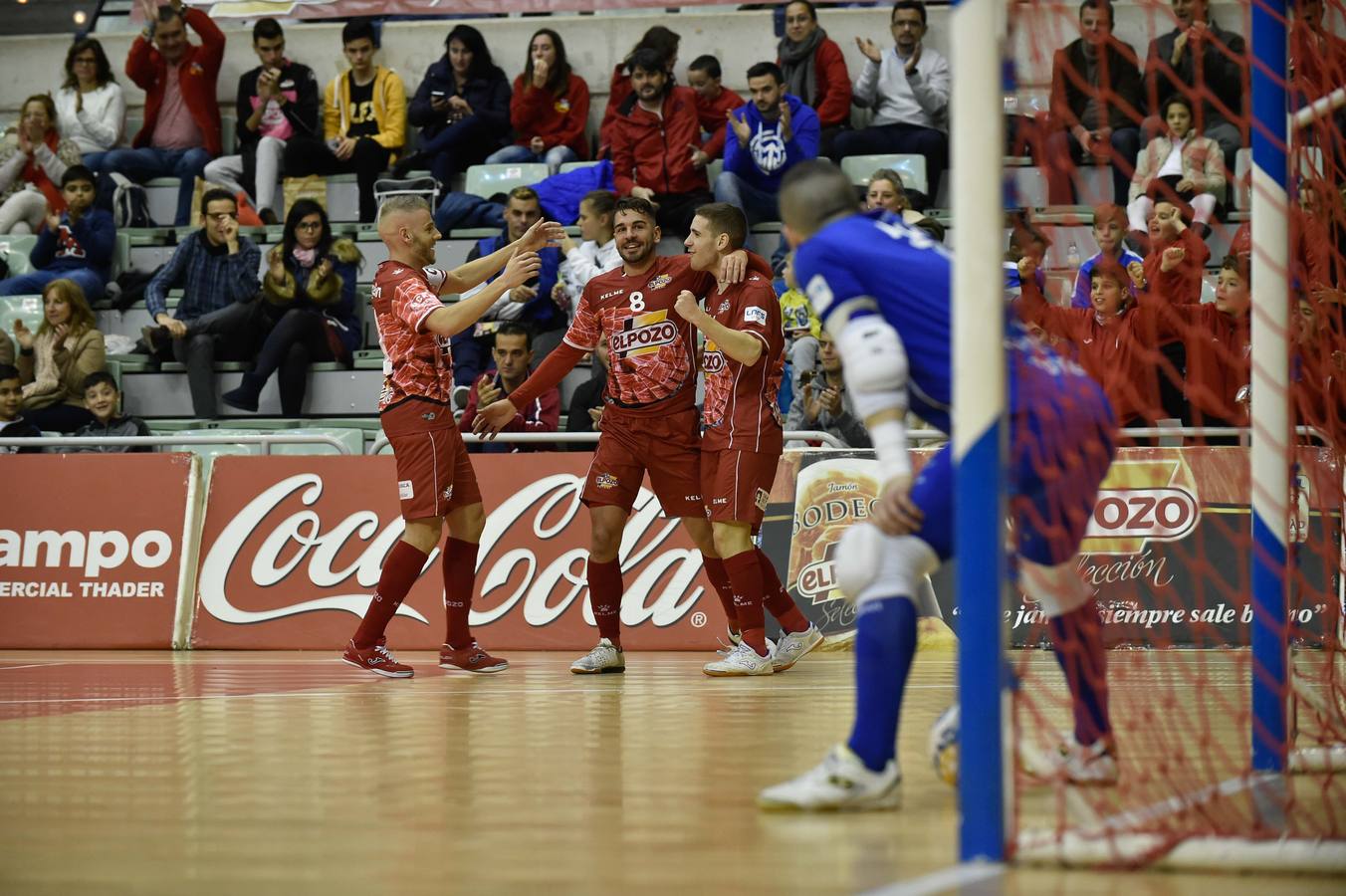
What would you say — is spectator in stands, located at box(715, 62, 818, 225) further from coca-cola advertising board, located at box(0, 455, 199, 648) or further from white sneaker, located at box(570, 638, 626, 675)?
white sneaker, located at box(570, 638, 626, 675)

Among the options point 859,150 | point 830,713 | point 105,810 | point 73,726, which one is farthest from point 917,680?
point 859,150

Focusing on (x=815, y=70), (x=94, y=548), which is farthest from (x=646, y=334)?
(x=815, y=70)

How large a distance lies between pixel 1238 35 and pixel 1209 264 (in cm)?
220

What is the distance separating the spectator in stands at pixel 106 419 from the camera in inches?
465

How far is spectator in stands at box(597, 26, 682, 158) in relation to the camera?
45.9 ft

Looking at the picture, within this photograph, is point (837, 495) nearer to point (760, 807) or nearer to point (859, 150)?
point (859, 150)

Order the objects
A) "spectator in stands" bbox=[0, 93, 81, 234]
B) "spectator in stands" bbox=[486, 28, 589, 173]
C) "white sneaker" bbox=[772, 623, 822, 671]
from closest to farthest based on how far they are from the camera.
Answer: "white sneaker" bbox=[772, 623, 822, 671], "spectator in stands" bbox=[486, 28, 589, 173], "spectator in stands" bbox=[0, 93, 81, 234]

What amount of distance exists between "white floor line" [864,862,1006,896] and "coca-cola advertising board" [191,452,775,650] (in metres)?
6.87

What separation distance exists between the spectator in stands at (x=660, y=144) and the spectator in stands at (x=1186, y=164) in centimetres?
378

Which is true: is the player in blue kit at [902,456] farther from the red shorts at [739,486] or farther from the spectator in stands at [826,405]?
the spectator in stands at [826,405]

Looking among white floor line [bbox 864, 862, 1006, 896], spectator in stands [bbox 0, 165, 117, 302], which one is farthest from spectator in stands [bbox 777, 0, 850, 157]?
white floor line [bbox 864, 862, 1006, 896]

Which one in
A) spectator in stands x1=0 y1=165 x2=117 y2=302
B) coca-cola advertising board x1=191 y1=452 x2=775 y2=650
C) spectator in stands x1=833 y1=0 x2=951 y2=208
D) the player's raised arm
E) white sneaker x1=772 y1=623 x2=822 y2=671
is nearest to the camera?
the player's raised arm

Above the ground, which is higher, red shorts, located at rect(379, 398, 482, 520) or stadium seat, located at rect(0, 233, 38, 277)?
stadium seat, located at rect(0, 233, 38, 277)

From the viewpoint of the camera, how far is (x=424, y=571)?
10.1 meters
